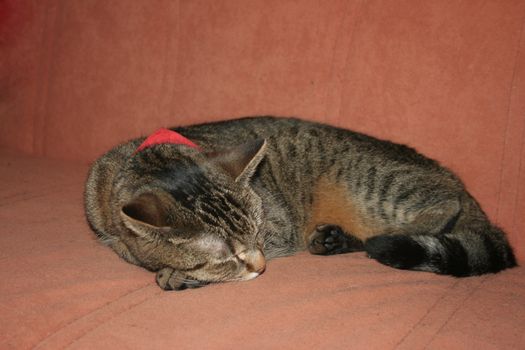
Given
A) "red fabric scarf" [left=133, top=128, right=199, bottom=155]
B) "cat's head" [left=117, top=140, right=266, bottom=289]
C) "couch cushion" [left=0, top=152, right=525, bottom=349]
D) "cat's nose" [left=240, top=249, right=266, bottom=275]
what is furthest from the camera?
"red fabric scarf" [left=133, top=128, right=199, bottom=155]

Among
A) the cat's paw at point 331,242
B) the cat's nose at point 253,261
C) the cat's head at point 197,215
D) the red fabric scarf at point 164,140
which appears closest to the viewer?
the cat's head at point 197,215

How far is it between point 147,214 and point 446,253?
960 millimetres

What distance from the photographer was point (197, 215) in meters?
1.55

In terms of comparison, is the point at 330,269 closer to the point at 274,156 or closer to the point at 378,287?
the point at 378,287

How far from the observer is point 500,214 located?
6.72ft

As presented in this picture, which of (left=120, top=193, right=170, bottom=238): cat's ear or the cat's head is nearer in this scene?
(left=120, top=193, right=170, bottom=238): cat's ear

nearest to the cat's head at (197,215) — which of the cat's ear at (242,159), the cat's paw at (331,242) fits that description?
the cat's ear at (242,159)

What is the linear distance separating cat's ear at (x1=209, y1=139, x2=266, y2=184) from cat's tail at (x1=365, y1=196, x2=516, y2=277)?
0.48 m

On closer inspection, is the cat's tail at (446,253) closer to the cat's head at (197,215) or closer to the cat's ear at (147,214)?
the cat's head at (197,215)

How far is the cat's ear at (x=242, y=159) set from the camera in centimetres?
165

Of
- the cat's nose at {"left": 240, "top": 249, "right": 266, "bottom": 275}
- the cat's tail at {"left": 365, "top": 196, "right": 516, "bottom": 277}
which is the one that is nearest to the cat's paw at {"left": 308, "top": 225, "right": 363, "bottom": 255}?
the cat's tail at {"left": 365, "top": 196, "right": 516, "bottom": 277}

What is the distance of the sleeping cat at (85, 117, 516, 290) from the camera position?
157 centimetres

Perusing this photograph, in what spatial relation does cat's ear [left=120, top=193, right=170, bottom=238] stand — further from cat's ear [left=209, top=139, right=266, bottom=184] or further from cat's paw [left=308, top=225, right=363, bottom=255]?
cat's paw [left=308, top=225, right=363, bottom=255]

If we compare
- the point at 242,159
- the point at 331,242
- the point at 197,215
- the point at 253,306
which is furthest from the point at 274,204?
the point at 253,306
